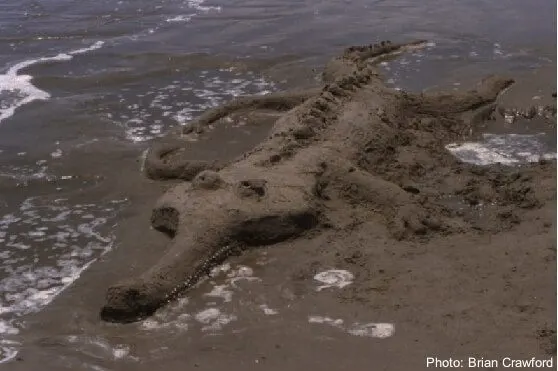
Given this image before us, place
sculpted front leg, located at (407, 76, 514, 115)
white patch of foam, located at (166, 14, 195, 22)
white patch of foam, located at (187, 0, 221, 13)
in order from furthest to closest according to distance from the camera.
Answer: white patch of foam, located at (187, 0, 221, 13), white patch of foam, located at (166, 14, 195, 22), sculpted front leg, located at (407, 76, 514, 115)

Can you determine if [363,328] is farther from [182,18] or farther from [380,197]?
[182,18]

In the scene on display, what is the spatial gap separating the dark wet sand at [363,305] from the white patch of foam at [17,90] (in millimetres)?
4535

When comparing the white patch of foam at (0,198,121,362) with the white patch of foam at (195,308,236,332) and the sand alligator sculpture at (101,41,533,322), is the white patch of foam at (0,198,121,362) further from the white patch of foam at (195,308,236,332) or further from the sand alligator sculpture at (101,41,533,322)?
the white patch of foam at (195,308,236,332)

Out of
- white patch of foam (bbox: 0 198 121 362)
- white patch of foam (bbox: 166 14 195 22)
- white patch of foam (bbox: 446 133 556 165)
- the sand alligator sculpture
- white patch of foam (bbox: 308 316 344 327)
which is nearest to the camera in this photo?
white patch of foam (bbox: 308 316 344 327)

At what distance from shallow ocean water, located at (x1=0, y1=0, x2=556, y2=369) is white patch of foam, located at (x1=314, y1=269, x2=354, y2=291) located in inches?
18.5

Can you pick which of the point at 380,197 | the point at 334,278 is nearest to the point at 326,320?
the point at 334,278

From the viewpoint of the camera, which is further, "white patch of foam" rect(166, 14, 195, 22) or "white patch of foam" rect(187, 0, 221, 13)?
"white patch of foam" rect(187, 0, 221, 13)

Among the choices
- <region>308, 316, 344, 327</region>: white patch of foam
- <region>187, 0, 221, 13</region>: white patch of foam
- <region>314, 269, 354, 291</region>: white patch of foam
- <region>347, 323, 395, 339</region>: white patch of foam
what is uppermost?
<region>187, 0, 221, 13</region>: white patch of foam

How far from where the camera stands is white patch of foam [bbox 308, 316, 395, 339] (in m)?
5.05

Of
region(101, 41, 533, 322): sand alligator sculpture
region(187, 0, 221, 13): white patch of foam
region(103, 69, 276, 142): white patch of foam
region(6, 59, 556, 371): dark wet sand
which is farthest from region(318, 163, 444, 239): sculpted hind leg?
region(187, 0, 221, 13): white patch of foam

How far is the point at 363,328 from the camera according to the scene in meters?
5.13

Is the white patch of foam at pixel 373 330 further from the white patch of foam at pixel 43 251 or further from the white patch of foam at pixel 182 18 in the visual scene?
the white patch of foam at pixel 182 18

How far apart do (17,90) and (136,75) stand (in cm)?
178

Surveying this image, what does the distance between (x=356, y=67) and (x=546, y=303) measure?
5.94 meters
